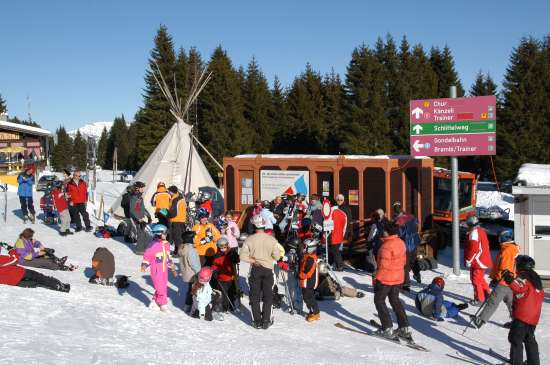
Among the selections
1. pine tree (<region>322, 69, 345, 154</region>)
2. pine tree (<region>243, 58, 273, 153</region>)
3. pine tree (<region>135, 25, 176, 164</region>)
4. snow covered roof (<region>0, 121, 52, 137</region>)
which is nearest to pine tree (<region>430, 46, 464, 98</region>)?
pine tree (<region>322, 69, 345, 154</region>)

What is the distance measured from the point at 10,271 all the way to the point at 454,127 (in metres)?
8.78

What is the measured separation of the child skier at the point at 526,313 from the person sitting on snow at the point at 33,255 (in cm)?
804

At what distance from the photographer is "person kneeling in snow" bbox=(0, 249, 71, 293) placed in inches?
360

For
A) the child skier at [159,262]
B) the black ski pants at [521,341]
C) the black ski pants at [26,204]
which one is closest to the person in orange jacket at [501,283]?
the black ski pants at [521,341]

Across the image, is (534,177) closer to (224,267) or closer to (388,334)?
(388,334)

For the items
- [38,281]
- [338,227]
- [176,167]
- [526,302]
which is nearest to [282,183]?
[338,227]

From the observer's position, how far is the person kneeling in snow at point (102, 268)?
10211 mm

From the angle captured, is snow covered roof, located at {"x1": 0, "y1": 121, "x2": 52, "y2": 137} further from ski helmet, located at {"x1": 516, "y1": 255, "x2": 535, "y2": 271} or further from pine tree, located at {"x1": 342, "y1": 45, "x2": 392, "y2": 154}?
ski helmet, located at {"x1": 516, "y1": 255, "x2": 535, "y2": 271}

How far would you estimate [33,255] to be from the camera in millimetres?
11070

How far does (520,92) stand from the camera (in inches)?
1437

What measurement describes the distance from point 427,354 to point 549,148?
105 ft

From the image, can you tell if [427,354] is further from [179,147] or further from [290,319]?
[179,147]

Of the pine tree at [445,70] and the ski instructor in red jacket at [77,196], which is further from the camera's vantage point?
the pine tree at [445,70]

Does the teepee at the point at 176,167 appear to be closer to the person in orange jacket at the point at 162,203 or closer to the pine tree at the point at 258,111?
the person in orange jacket at the point at 162,203
